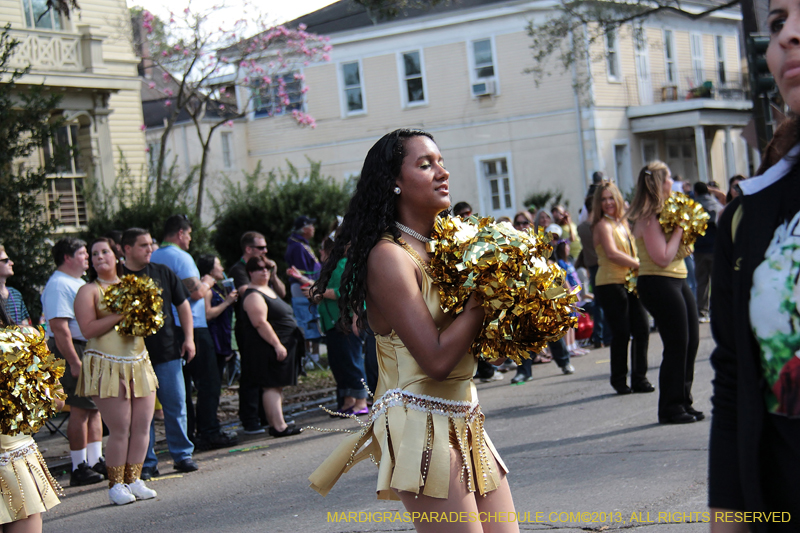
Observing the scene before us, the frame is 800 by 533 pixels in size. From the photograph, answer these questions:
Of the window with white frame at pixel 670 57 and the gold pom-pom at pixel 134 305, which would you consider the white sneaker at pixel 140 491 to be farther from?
the window with white frame at pixel 670 57

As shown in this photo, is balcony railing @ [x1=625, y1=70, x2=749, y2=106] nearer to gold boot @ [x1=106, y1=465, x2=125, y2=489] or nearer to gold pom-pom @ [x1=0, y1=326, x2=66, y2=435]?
gold boot @ [x1=106, y1=465, x2=125, y2=489]

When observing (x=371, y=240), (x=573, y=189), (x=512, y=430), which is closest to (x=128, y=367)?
(x=512, y=430)

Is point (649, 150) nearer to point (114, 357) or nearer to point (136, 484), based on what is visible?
point (114, 357)

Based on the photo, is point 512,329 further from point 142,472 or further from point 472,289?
point 142,472

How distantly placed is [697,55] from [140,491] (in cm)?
3241

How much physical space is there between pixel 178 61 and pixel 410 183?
19.7 metres

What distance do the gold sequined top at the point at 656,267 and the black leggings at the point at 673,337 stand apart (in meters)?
0.03

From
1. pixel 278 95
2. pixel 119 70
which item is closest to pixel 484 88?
pixel 278 95

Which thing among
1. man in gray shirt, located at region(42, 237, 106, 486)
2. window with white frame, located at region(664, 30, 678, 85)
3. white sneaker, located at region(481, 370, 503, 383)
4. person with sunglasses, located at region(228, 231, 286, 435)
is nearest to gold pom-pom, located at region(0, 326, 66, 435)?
man in gray shirt, located at region(42, 237, 106, 486)

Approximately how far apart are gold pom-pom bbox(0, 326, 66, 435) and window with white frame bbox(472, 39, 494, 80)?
26996mm

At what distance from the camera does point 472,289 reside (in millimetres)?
2846

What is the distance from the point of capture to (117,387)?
6547 millimetres

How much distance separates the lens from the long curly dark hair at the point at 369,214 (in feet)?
10.3

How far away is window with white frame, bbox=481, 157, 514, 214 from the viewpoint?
3041cm
